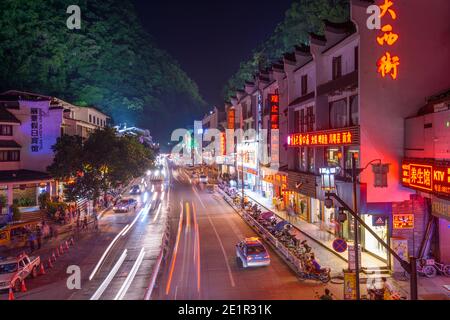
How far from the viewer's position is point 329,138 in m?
28.0

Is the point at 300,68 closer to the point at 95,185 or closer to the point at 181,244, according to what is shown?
the point at 181,244

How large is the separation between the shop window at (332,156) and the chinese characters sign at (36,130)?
34.8 metres

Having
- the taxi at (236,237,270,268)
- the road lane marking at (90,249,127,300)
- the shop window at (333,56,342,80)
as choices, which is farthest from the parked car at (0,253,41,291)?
the shop window at (333,56,342,80)

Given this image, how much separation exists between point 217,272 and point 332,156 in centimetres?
1418

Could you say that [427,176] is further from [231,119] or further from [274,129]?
[231,119]

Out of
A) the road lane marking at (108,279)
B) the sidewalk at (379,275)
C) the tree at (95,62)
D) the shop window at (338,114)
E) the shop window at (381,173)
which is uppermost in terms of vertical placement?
the tree at (95,62)

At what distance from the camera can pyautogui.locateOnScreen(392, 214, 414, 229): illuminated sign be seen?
894 inches

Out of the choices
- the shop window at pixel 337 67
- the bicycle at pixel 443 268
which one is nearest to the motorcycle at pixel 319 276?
the bicycle at pixel 443 268

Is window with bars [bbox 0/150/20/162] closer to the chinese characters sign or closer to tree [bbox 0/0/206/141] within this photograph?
the chinese characters sign

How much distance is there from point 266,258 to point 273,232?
7.17 m

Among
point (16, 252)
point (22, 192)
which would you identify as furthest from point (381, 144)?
point (22, 192)

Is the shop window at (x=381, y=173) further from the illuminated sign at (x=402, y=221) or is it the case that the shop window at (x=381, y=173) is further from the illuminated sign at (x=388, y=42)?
the illuminated sign at (x=388, y=42)

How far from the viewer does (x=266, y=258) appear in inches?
931

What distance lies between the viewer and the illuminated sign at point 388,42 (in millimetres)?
23469
